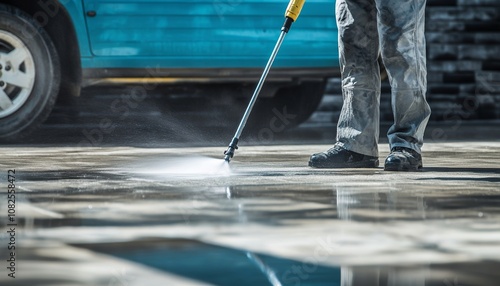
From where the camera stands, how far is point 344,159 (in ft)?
20.1

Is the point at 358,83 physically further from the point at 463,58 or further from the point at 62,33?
the point at 463,58

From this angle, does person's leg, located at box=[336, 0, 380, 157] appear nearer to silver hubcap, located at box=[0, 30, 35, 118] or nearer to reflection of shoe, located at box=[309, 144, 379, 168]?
reflection of shoe, located at box=[309, 144, 379, 168]

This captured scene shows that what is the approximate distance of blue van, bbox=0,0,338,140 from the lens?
24.9 feet

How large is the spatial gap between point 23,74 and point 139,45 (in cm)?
75

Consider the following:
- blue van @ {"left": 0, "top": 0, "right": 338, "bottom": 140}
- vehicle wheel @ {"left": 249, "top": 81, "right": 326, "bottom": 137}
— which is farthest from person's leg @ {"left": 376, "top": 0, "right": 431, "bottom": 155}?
vehicle wheel @ {"left": 249, "top": 81, "right": 326, "bottom": 137}

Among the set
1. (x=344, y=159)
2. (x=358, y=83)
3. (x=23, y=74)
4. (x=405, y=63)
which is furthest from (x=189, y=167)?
(x=23, y=74)

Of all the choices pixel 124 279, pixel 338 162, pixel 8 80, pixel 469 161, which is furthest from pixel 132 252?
pixel 8 80

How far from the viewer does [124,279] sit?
282cm

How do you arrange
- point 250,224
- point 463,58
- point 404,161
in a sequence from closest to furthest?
point 250,224 < point 404,161 < point 463,58

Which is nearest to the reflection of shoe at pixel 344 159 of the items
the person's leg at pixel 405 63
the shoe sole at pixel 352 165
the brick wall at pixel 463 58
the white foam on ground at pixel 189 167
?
the shoe sole at pixel 352 165

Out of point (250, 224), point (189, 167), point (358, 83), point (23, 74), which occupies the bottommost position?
point (250, 224)

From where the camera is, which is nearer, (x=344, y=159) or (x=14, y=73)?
(x=344, y=159)

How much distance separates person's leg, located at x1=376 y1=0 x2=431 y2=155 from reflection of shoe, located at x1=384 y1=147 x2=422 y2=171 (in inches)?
2.2

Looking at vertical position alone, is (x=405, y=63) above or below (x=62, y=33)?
below
